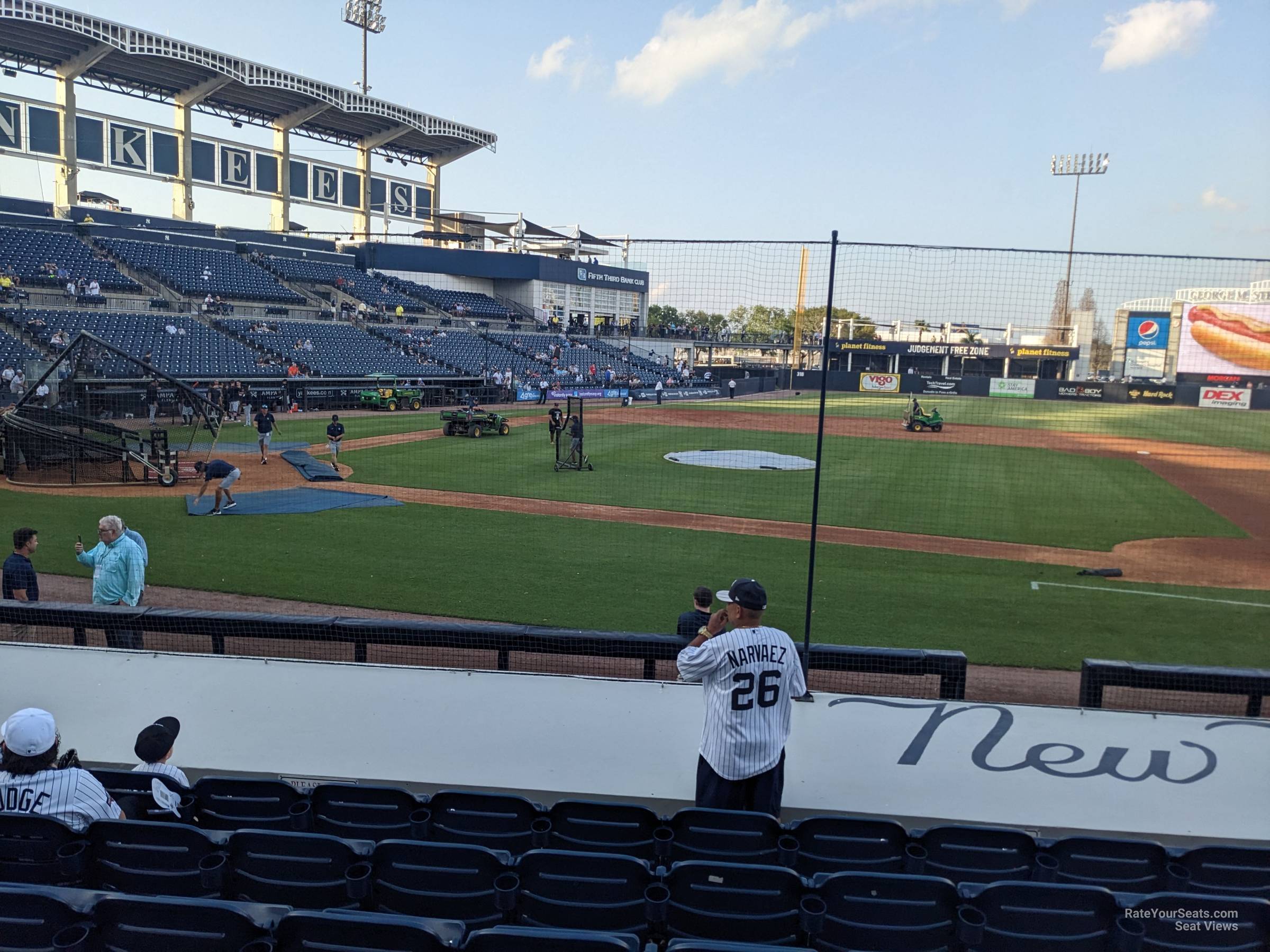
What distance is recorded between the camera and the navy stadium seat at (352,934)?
2906 mm

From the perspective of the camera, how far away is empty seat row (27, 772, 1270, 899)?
13.5 ft

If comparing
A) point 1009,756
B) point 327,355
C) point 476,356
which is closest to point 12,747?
point 1009,756

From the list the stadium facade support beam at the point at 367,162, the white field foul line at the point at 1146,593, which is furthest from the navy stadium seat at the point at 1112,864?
the stadium facade support beam at the point at 367,162

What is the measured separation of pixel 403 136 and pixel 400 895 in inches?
2493

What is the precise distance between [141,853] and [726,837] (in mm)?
2678

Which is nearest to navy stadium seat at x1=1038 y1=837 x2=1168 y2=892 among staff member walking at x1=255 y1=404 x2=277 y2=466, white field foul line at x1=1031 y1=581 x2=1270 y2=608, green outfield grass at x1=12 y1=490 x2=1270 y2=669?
green outfield grass at x1=12 y1=490 x2=1270 y2=669

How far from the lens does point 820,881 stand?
12.0 feet

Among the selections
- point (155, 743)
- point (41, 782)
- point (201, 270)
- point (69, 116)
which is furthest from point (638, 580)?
point (69, 116)

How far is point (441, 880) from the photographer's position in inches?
143

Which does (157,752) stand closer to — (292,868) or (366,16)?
(292,868)

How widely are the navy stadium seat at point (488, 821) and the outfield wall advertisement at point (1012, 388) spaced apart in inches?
2073

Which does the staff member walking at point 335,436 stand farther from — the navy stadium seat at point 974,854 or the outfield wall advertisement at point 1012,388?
the outfield wall advertisement at point 1012,388

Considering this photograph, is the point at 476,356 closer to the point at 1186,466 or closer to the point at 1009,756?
the point at 1186,466

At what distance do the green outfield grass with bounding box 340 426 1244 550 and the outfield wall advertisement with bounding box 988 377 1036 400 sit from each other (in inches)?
922
